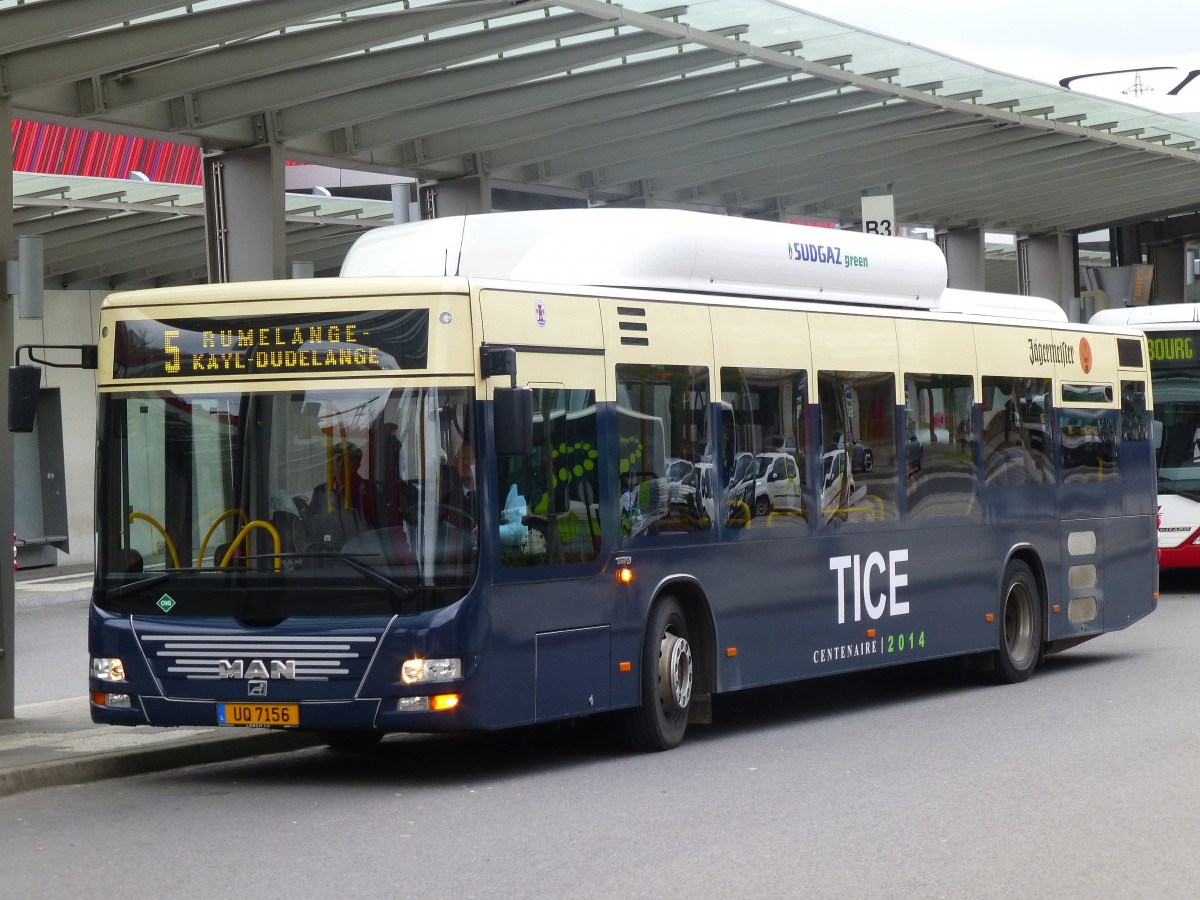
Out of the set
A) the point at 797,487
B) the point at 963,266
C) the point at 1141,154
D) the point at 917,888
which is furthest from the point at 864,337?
the point at 963,266

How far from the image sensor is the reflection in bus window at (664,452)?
10.8 m

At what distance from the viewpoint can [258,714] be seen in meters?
9.73

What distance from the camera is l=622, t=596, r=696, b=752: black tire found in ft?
35.9

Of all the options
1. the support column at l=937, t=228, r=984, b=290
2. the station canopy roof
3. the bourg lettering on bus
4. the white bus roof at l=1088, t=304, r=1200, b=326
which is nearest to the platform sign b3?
the station canopy roof

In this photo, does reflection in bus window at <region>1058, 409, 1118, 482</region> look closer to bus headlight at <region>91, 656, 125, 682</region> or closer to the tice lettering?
the tice lettering

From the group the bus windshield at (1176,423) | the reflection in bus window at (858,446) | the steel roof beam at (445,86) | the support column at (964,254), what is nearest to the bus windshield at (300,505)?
the reflection in bus window at (858,446)

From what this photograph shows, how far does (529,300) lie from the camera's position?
1028 centimetres

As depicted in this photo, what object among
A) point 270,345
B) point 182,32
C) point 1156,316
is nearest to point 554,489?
point 270,345

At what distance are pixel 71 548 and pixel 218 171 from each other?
15.9 m

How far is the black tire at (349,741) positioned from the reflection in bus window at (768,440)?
2679 mm

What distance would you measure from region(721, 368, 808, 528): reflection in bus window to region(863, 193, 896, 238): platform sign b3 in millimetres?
9587

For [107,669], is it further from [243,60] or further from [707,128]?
[707,128]

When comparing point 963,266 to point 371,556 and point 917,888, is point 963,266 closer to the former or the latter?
point 371,556

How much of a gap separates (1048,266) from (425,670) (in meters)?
23.2
